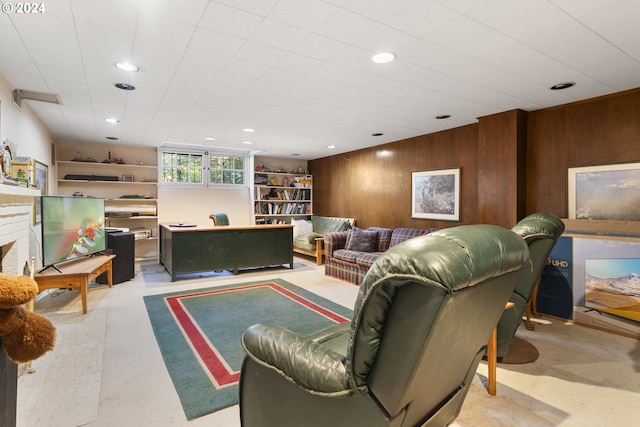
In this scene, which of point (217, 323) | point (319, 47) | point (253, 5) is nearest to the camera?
point (253, 5)

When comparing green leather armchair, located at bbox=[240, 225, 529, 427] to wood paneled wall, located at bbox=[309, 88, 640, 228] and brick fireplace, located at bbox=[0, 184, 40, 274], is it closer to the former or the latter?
brick fireplace, located at bbox=[0, 184, 40, 274]

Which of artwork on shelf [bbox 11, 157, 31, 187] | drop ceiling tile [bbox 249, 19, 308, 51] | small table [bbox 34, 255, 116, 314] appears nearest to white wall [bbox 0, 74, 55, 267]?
artwork on shelf [bbox 11, 157, 31, 187]

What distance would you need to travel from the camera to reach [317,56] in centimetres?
253

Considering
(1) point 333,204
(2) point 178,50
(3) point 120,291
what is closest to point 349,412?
(2) point 178,50

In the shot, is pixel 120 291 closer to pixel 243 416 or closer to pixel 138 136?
pixel 138 136

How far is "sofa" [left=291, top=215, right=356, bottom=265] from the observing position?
6.48 metres

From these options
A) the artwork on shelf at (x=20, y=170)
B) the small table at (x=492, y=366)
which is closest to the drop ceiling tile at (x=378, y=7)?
the small table at (x=492, y=366)

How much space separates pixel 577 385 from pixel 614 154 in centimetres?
245

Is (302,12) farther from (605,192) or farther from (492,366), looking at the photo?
(605,192)

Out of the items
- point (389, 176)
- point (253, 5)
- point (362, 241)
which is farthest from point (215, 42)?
point (389, 176)

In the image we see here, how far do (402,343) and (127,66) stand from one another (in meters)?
2.98

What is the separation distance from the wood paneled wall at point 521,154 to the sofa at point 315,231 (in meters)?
1.22

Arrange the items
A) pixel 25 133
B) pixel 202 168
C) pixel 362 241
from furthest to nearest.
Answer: pixel 202 168 < pixel 362 241 < pixel 25 133

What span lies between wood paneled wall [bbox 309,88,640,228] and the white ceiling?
0.23m
